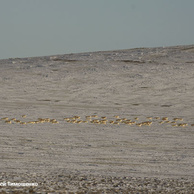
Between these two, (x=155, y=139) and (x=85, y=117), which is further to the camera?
(x=85, y=117)

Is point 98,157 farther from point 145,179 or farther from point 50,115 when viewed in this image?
point 50,115

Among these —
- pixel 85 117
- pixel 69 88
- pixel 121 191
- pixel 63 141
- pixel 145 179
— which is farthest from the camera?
pixel 69 88

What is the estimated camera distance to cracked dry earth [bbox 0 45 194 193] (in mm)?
10773

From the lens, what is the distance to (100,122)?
21719mm

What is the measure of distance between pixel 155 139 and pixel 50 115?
8.56 m

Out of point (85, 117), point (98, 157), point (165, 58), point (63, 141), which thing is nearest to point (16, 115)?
point (85, 117)

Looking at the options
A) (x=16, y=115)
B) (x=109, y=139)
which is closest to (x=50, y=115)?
(x=16, y=115)

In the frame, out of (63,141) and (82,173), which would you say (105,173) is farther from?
(63,141)

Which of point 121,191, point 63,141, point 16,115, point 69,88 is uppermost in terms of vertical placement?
point 69,88

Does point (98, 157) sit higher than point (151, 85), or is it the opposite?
point (151, 85)

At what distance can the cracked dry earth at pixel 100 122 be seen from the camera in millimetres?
10773

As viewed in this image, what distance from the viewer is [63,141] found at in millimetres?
16578

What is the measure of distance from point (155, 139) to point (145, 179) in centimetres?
689

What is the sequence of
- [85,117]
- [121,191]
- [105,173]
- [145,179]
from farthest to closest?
[85,117], [105,173], [145,179], [121,191]
